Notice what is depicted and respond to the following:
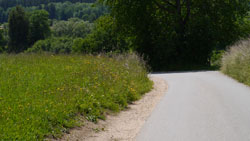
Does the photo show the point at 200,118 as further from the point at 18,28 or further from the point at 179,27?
Result: the point at 18,28

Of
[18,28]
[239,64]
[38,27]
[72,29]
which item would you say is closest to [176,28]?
[239,64]

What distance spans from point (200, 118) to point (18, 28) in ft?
299

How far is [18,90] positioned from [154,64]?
26.0 m

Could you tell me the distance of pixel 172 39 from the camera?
34969 mm

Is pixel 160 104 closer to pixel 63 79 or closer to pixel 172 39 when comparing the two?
pixel 63 79

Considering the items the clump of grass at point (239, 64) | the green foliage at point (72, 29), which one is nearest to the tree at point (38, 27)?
the green foliage at point (72, 29)

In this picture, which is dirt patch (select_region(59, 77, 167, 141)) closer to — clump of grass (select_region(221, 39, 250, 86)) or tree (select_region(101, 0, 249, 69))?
clump of grass (select_region(221, 39, 250, 86))

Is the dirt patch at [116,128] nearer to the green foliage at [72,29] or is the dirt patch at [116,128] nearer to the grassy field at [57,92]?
the grassy field at [57,92]

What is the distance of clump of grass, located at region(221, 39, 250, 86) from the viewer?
1722 cm

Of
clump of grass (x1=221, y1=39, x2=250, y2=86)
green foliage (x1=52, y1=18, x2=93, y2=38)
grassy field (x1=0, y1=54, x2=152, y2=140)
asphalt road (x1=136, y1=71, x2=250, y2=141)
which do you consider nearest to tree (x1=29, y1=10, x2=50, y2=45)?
green foliage (x1=52, y1=18, x2=93, y2=38)

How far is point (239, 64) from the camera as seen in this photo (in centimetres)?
1902

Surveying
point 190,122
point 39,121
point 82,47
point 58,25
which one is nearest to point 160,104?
point 190,122

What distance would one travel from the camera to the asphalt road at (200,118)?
7.57m

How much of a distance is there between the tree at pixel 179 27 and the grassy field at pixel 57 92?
57.1 feet
